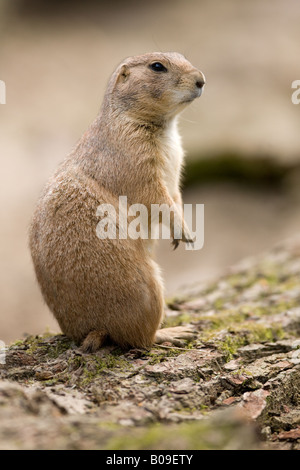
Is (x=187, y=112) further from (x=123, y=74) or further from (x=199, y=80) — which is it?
(x=199, y=80)

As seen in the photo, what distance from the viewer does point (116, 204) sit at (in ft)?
17.1

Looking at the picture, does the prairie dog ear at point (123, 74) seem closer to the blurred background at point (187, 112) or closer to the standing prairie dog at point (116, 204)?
the standing prairie dog at point (116, 204)

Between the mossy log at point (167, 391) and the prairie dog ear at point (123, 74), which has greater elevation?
the prairie dog ear at point (123, 74)

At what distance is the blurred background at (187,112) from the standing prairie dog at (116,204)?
11.2 ft

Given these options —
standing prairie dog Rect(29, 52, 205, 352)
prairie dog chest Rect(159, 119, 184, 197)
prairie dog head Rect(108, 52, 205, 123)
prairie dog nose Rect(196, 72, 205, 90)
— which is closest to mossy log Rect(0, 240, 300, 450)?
standing prairie dog Rect(29, 52, 205, 352)

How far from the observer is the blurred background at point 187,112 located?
14.1m

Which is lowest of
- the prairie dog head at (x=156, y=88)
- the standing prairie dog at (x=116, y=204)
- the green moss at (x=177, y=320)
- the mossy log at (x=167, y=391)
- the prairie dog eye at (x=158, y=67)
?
the mossy log at (x=167, y=391)

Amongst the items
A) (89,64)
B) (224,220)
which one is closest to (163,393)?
(224,220)

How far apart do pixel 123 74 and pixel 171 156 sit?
3.23 ft

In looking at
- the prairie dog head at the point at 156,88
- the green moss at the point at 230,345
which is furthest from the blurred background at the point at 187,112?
the prairie dog head at the point at 156,88

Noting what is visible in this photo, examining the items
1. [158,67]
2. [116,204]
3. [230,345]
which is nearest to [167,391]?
[230,345]

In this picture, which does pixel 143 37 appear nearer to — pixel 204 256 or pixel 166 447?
pixel 204 256

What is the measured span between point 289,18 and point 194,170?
9617 mm

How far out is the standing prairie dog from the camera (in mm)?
4969
